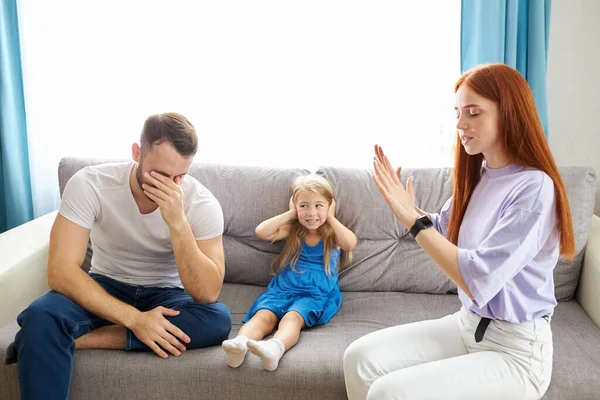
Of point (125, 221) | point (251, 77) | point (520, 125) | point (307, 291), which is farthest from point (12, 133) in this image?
point (520, 125)

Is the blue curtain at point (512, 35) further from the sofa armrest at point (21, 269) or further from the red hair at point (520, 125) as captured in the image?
the sofa armrest at point (21, 269)

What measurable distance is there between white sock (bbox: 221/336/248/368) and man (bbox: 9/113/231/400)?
0.13m

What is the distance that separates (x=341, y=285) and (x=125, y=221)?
2.96 feet

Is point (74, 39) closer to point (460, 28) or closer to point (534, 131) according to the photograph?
point (460, 28)

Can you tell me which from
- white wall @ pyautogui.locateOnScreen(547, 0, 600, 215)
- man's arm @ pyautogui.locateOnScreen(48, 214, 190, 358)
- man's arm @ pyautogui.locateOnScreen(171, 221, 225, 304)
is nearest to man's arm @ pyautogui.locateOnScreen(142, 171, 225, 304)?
man's arm @ pyautogui.locateOnScreen(171, 221, 225, 304)

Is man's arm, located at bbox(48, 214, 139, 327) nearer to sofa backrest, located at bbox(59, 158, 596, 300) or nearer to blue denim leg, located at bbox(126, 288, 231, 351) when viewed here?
blue denim leg, located at bbox(126, 288, 231, 351)

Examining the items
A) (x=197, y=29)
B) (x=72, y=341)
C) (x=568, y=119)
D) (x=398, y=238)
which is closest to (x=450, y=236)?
(x=398, y=238)

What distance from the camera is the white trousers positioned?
5.26ft

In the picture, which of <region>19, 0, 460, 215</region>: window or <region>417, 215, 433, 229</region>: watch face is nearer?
<region>417, 215, 433, 229</region>: watch face

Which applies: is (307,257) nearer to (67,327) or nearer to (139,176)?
(139,176)

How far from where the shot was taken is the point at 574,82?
2945 millimetres

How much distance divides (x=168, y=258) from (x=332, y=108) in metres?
1.20

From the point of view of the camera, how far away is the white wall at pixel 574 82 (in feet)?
9.50

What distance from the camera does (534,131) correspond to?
1.65 m
